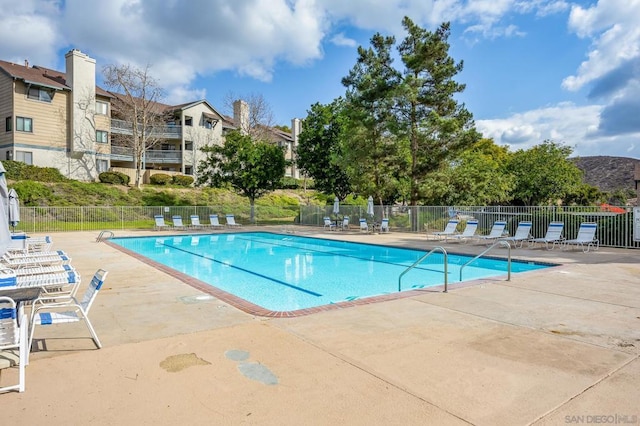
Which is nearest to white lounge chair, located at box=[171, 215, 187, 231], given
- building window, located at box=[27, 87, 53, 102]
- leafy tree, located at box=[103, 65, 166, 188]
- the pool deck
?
leafy tree, located at box=[103, 65, 166, 188]

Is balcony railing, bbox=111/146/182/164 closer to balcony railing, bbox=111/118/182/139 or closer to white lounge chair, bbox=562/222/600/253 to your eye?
balcony railing, bbox=111/118/182/139

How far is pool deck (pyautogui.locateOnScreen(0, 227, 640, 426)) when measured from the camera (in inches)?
124

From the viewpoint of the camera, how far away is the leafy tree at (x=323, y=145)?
2927 centimetres

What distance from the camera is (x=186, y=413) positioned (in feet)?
10.3

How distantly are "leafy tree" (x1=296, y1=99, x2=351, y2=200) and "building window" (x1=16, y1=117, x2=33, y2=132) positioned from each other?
20.5 m

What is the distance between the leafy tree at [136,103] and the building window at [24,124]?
6783 millimetres

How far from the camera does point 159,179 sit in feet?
119

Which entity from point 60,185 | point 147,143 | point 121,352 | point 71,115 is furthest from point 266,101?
point 121,352

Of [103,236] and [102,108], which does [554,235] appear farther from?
[102,108]

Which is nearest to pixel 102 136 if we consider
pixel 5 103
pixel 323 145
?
pixel 5 103

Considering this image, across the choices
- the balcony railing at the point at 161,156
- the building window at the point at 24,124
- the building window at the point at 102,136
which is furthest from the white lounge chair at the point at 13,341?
the balcony railing at the point at 161,156

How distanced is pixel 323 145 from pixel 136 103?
18.7 meters

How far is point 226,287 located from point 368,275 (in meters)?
4.19

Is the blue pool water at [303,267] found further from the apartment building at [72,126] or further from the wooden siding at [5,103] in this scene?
the wooden siding at [5,103]
